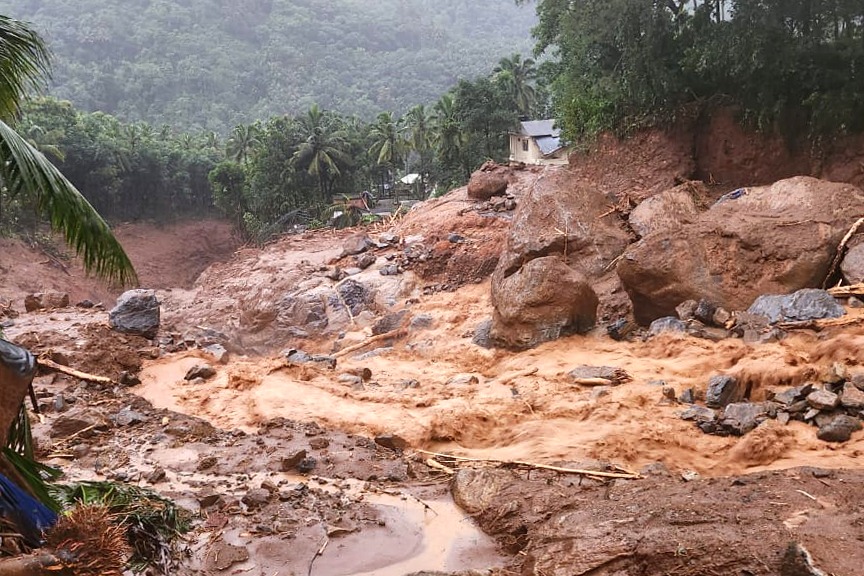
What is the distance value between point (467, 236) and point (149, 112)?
49.7 meters

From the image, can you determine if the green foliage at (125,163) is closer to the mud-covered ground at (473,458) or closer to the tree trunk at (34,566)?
the mud-covered ground at (473,458)

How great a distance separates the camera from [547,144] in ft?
96.0

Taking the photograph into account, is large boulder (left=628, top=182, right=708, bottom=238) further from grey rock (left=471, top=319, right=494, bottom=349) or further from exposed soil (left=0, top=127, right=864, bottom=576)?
grey rock (left=471, top=319, right=494, bottom=349)

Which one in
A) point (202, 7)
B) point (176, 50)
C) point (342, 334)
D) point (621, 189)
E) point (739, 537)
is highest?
point (202, 7)

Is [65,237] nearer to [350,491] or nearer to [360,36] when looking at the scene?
[350,491]

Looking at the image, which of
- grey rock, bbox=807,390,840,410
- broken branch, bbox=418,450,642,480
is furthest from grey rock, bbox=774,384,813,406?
broken branch, bbox=418,450,642,480

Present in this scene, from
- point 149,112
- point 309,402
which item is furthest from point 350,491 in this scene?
point 149,112

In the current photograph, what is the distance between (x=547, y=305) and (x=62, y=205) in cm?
750

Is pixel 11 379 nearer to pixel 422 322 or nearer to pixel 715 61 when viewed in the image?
pixel 422 322

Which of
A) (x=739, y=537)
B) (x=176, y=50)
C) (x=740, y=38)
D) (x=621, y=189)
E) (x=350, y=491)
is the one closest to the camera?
(x=739, y=537)

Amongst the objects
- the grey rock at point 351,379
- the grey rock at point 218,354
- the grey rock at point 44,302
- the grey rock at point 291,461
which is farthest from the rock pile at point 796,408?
the grey rock at point 44,302

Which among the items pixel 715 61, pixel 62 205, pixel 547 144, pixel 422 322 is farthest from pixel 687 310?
pixel 547 144

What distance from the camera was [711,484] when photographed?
529 centimetres

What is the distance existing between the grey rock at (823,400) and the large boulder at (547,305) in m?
4.22
